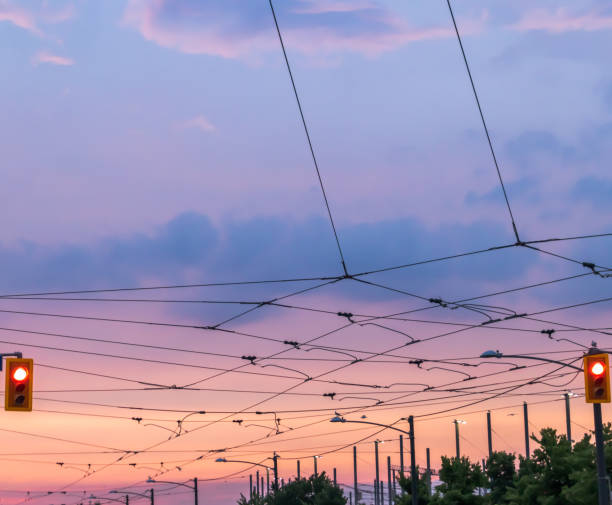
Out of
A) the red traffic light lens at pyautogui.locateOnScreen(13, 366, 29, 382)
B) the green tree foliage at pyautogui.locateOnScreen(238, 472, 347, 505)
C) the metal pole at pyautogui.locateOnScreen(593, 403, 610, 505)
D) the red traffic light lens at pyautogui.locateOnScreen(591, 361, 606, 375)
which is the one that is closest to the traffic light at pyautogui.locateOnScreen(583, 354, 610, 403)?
the red traffic light lens at pyautogui.locateOnScreen(591, 361, 606, 375)

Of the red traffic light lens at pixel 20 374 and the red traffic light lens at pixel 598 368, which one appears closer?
the red traffic light lens at pixel 598 368

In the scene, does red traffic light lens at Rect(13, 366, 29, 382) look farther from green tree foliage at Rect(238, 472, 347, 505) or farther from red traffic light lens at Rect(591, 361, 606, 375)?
green tree foliage at Rect(238, 472, 347, 505)

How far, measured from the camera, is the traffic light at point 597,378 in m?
24.3

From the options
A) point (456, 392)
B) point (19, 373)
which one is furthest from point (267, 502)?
point (19, 373)

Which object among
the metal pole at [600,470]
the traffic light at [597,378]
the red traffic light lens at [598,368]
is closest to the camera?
the traffic light at [597,378]

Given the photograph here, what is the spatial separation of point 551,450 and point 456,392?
31.0ft

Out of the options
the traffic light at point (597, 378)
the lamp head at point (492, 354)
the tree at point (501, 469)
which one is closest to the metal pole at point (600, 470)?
the lamp head at point (492, 354)

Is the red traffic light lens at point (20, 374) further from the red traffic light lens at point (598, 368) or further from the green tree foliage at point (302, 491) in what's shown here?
the green tree foliage at point (302, 491)

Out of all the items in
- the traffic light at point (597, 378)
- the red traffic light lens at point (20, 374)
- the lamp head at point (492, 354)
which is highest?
the lamp head at point (492, 354)

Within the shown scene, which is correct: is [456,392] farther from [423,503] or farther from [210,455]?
[210,455]

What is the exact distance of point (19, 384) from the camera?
24.6 metres

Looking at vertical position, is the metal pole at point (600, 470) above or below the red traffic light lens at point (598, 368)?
below

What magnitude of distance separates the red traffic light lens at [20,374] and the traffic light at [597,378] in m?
13.2

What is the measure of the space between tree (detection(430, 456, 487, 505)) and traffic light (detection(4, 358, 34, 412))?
42.0 metres
